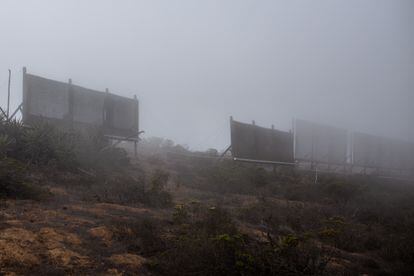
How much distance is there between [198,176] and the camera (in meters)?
17.1

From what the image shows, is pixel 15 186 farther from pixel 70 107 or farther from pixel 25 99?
pixel 70 107

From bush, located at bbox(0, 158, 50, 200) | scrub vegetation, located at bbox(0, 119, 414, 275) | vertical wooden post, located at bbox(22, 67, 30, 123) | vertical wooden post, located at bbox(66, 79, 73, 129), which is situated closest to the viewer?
scrub vegetation, located at bbox(0, 119, 414, 275)

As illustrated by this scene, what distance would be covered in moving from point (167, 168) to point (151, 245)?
38.5 feet

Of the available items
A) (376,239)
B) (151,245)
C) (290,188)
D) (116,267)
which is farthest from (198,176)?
(116,267)

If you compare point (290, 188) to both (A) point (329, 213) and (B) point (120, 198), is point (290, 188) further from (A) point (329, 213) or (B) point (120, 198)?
(B) point (120, 198)

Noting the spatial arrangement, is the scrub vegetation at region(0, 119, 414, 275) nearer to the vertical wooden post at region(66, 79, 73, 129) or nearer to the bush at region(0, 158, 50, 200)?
the bush at region(0, 158, 50, 200)

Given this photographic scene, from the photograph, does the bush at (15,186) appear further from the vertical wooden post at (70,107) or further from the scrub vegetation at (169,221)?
the vertical wooden post at (70,107)

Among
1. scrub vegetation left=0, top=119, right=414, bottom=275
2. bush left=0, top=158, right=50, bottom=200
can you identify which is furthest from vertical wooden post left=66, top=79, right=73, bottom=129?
bush left=0, top=158, right=50, bottom=200

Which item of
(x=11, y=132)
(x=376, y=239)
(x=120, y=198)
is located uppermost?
(x=11, y=132)

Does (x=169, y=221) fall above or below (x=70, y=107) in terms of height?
below

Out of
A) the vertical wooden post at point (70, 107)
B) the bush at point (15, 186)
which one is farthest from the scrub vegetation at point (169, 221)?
the vertical wooden post at point (70, 107)

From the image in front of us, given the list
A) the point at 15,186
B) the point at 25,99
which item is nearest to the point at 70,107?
the point at 25,99

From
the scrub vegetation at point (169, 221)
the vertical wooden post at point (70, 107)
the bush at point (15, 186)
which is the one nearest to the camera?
the scrub vegetation at point (169, 221)

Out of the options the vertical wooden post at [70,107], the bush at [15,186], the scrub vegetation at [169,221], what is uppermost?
the vertical wooden post at [70,107]
